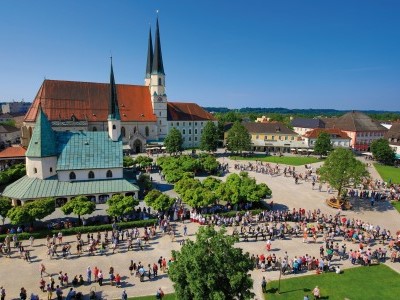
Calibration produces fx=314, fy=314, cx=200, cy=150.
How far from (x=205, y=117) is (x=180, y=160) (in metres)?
43.1

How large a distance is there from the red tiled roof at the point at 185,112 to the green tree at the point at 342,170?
185 feet

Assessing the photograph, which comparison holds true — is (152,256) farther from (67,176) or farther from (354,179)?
(354,179)

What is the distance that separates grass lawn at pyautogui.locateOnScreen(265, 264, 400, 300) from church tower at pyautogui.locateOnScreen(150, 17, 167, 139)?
6754 centimetres

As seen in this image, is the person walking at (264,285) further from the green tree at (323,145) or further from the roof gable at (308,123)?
the roof gable at (308,123)

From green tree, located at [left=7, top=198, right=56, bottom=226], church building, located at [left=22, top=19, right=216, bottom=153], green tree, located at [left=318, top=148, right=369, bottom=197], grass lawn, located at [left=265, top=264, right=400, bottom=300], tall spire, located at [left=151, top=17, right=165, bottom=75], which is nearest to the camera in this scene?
grass lawn, located at [left=265, top=264, right=400, bottom=300]

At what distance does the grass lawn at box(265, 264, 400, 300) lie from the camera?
66.8 feet

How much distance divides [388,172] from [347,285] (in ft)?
155

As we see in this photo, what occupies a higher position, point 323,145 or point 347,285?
point 323,145

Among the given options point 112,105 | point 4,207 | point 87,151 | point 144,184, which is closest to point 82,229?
point 4,207

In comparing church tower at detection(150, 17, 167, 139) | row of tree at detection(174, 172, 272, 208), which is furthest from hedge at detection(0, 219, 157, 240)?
church tower at detection(150, 17, 167, 139)

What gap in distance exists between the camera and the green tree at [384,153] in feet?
226

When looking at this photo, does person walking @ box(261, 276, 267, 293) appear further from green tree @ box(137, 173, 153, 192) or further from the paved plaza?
green tree @ box(137, 173, 153, 192)

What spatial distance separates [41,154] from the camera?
36781 mm

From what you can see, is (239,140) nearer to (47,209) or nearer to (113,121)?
(113,121)
